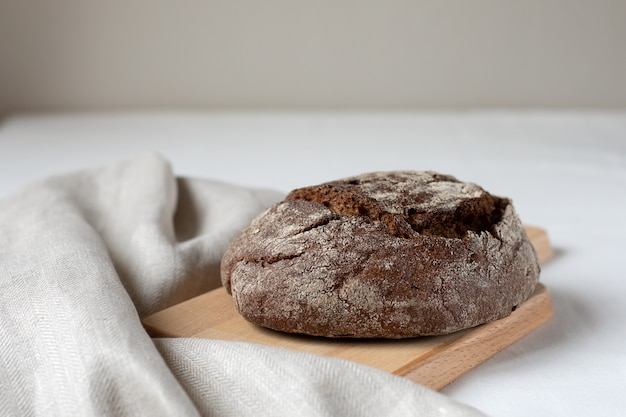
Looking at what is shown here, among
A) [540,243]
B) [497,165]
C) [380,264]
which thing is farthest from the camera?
[497,165]

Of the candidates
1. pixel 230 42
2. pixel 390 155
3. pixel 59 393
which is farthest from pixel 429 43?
pixel 59 393

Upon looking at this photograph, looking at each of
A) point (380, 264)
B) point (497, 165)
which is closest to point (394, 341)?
point (380, 264)

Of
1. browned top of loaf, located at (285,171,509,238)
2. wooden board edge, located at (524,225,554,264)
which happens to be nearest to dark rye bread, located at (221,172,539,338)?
browned top of loaf, located at (285,171,509,238)

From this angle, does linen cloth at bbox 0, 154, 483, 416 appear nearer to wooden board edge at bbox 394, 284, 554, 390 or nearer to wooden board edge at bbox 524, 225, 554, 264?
wooden board edge at bbox 394, 284, 554, 390

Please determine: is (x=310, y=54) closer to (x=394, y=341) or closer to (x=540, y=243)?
(x=540, y=243)

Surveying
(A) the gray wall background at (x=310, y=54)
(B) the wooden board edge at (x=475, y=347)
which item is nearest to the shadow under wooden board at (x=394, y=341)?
(B) the wooden board edge at (x=475, y=347)

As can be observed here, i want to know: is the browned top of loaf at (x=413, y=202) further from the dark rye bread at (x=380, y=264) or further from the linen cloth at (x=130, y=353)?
the linen cloth at (x=130, y=353)

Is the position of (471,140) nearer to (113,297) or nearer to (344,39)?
(344,39)
